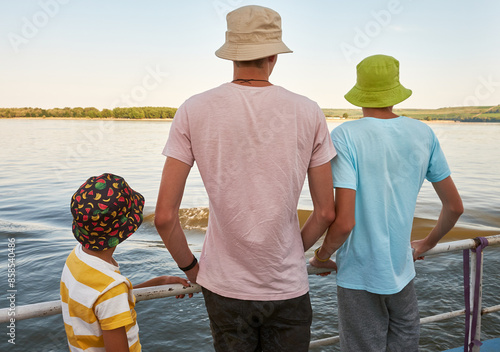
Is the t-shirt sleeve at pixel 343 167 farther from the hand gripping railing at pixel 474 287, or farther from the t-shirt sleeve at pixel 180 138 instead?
the hand gripping railing at pixel 474 287

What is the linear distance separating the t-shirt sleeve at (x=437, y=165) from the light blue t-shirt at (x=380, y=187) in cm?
2

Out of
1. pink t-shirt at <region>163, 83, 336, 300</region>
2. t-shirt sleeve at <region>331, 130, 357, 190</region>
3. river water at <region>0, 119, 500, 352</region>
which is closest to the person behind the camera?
pink t-shirt at <region>163, 83, 336, 300</region>

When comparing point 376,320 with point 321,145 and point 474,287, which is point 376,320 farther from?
point 474,287

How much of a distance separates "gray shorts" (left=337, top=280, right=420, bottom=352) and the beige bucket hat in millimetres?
1092

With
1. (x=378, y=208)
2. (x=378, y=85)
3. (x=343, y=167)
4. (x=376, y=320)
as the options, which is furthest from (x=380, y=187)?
(x=376, y=320)

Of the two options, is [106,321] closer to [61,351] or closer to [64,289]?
[64,289]

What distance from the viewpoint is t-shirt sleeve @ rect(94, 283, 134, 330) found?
1.38 m

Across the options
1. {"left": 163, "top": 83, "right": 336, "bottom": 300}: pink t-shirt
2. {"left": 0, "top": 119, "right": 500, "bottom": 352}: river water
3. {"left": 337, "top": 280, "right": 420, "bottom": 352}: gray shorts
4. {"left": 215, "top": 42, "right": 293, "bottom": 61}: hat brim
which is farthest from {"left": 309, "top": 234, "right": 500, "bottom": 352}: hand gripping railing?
{"left": 0, "top": 119, "right": 500, "bottom": 352}: river water

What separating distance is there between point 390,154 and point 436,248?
74 cm

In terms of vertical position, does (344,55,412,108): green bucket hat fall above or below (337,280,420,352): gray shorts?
above

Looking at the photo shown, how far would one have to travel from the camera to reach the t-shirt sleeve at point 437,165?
1811 mm

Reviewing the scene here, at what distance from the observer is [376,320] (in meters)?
1.78

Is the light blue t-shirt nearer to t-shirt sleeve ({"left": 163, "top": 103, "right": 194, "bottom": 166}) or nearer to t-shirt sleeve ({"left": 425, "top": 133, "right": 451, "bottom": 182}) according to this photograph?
t-shirt sleeve ({"left": 425, "top": 133, "right": 451, "bottom": 182})

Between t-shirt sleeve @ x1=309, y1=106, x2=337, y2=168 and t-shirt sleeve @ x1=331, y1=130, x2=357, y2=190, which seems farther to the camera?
t-shirt sleeve @ x1=331, y1=130, x2=357, y2=190
